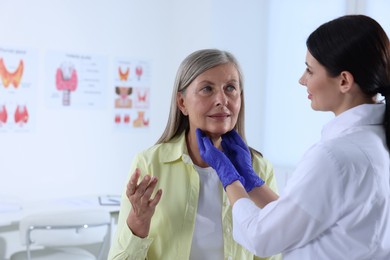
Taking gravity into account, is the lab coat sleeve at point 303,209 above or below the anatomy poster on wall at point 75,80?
below

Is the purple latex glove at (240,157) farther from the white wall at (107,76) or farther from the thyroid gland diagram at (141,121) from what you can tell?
the thyroid gland diagram at (141,121)

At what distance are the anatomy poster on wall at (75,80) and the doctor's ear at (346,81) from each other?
2370 millimetres

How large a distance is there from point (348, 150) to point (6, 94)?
242 cm

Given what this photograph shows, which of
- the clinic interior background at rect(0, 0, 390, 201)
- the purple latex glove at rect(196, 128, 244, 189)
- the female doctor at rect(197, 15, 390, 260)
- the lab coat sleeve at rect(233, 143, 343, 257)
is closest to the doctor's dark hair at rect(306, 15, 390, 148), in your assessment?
the female doctor at rect(197, 15, 390, 260)

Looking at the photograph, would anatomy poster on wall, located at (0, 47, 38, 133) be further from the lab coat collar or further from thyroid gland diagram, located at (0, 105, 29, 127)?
the lab coat collar

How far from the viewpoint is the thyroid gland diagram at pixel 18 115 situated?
Answer: 3.02 metres

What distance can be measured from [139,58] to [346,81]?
259cm

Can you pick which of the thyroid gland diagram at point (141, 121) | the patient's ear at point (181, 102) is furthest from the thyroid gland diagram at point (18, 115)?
the patient's ear at point (181, 102)

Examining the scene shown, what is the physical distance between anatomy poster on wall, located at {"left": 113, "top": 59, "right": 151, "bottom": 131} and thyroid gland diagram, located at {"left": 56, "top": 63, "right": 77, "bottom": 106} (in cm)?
29

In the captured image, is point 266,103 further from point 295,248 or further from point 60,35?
point 295,248

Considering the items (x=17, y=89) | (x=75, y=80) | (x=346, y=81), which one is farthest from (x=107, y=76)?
(x=346, y=81)

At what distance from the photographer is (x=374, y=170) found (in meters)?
1.02

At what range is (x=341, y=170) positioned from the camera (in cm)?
101

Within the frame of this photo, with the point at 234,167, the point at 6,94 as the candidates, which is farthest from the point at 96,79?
the point at 234,167
